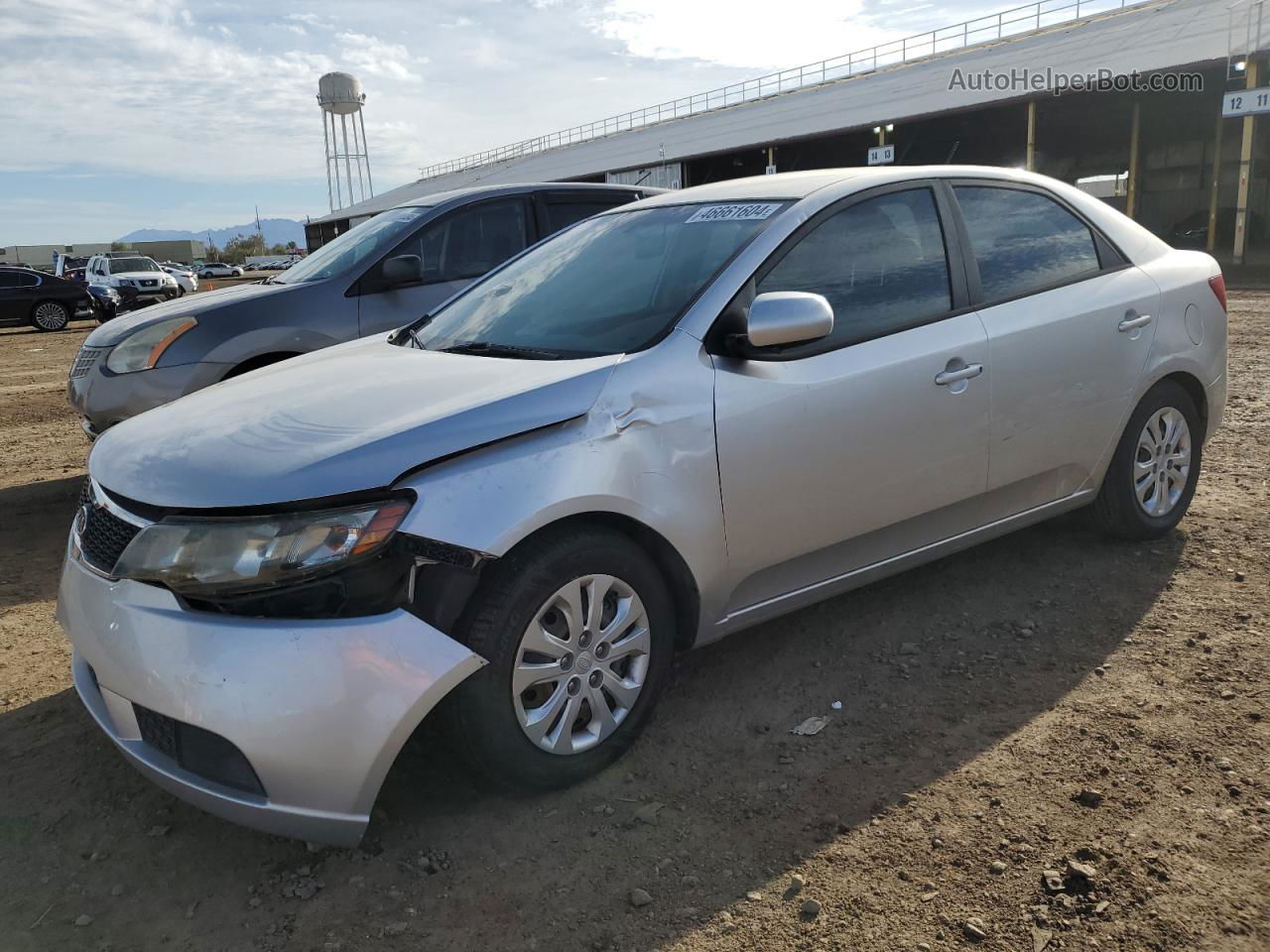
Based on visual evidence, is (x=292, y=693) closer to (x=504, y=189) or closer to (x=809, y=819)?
(x=809, y=819)

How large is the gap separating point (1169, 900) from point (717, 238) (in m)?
2.30

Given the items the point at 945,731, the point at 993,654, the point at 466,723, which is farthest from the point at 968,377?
the point at 466,723

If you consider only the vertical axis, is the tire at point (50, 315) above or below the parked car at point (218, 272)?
below

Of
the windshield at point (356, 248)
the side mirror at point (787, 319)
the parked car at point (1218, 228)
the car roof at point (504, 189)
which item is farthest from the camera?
the parked car at point (1218, 228)

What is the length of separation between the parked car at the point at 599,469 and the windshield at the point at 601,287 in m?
0.02

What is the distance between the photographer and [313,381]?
3141 millimetres

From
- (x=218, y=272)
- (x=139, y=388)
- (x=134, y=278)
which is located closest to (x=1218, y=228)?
(x=134, y=278)

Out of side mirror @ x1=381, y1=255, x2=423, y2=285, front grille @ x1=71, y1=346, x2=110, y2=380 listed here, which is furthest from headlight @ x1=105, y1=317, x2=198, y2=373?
side mirror @ x1=381, y1=255, x2=423, y2=285

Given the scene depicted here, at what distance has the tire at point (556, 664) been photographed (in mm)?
2465

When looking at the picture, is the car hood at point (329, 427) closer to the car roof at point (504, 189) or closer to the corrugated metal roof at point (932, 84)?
the car roof at point (504, 189)

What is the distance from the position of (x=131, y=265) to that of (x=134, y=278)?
2191 millimetres

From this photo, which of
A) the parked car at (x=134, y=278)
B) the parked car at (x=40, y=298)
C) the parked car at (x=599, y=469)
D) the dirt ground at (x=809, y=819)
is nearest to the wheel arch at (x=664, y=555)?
the parked car at (x=599, y=469)

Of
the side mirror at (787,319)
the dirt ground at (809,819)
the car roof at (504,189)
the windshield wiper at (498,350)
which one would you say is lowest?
the dirt ground at (809,819)

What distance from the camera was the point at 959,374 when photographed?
3414 mm
